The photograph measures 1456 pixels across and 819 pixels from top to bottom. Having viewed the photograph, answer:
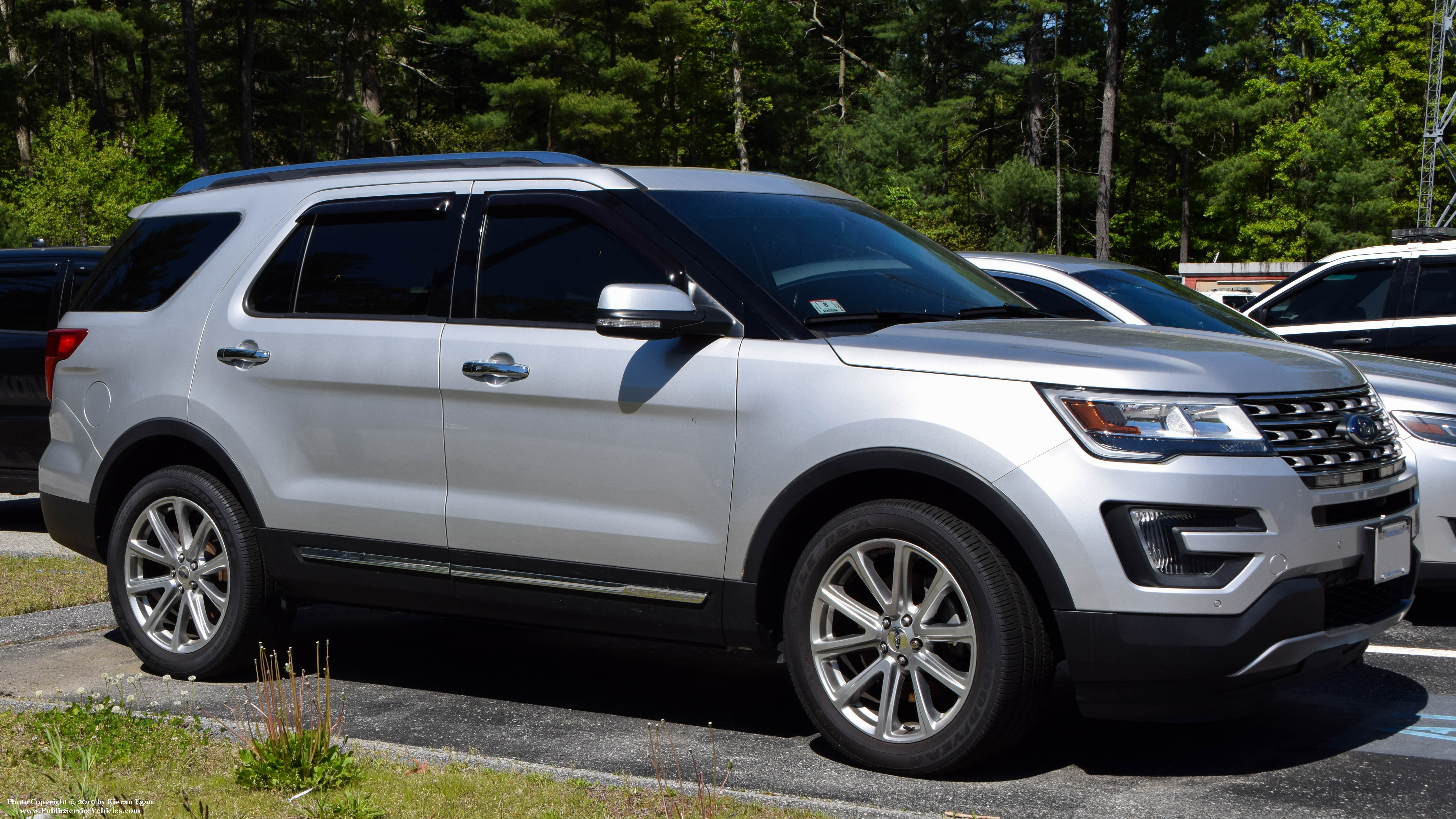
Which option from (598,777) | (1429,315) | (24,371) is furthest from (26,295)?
(1429,315)

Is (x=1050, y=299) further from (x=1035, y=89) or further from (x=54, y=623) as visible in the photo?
(x=1035, y=89)

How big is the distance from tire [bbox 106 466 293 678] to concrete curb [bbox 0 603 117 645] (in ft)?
2.70

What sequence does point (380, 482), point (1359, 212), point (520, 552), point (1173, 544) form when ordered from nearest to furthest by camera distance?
1. point (1173, 544)
2. point (520, 552)
3. point (380, 482)
4. point (1359, 212)

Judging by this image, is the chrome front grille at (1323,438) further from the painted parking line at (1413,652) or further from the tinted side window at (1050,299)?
the tinted side window at (1050,299)

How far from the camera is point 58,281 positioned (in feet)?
33.0

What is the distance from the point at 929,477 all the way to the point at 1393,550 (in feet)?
4.88

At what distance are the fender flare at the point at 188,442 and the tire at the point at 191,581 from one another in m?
0.07

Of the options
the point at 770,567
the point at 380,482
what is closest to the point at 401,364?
the point at 380,482

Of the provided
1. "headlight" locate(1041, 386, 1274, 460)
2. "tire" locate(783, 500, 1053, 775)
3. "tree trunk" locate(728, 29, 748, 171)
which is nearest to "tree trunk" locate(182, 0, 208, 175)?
"tree trunk" locate(728, 29, 748, 171)

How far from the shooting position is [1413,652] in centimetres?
620

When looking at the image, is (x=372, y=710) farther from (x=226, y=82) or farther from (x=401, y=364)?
(x=226, y=82)

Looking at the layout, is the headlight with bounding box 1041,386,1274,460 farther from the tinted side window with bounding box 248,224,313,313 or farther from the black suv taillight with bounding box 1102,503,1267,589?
the tinted side window with bounding box 248,224,313,313

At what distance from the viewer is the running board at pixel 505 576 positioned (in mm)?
4715

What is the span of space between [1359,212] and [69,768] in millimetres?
54234
